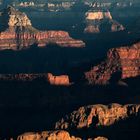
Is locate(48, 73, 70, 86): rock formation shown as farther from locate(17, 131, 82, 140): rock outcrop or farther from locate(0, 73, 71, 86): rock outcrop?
locate(17, 131, 82, 140): rock outcrop

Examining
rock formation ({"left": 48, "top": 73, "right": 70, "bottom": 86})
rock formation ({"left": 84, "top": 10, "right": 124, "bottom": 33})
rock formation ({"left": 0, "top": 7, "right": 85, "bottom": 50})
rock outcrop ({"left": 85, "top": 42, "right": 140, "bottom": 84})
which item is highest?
rock outcrop ({"left": 85, "top": 42, "right": 140, "bottom": 84})

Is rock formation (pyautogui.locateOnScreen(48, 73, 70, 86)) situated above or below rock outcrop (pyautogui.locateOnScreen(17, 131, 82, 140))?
below

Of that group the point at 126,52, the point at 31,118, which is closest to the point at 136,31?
the point at 126,52

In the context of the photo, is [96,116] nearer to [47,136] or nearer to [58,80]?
[47,136]

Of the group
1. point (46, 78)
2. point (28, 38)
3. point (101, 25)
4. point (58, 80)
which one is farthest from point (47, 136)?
point (101, 25)

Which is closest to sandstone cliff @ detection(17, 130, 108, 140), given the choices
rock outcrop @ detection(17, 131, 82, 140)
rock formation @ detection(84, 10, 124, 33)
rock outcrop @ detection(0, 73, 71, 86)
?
rock outcrop @ detection(17, 131, 82, 140)

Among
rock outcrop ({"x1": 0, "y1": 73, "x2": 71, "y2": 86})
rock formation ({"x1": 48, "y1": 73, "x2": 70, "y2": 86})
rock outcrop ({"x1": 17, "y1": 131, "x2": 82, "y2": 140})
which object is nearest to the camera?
rock outcrop ({"x1": 17, "y1": 131, "x2": 82, "y2": 140})

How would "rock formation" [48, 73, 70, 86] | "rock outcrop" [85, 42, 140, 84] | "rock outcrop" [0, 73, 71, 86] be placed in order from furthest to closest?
"rock outcrop" [85, 42, 140, 84]
"rock outcrop" [0, 73, 71, 86]
"rock formation" [48, 73, 70, 86]

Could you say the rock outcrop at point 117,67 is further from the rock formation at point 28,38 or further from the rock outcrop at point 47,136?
the rock formation at point 28,38
